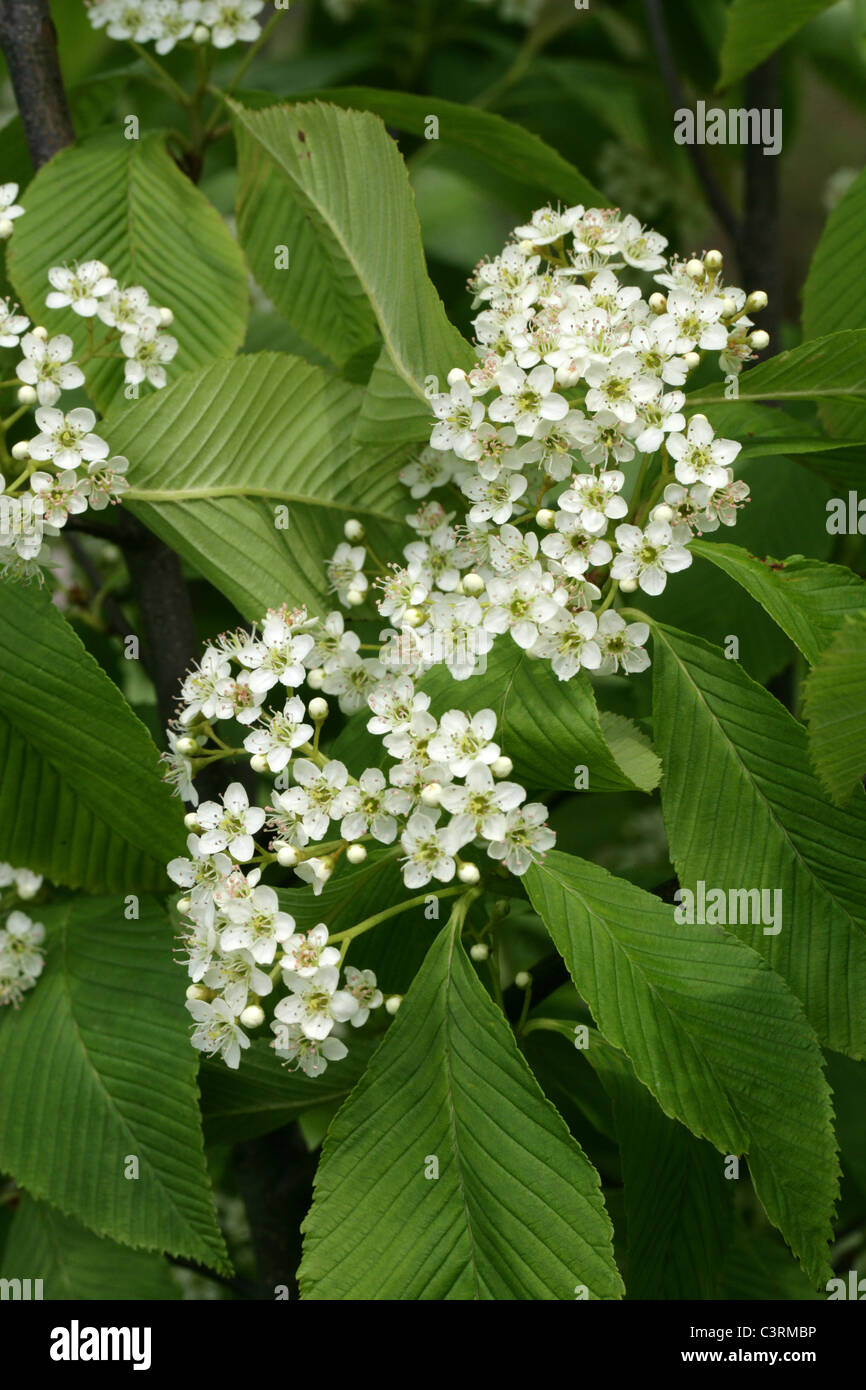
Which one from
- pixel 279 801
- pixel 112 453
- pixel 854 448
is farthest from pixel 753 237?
pixel 279 801

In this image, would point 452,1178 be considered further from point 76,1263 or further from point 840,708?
point 76,1263

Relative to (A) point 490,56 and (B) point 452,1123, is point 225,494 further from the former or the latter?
(A) point 490,56

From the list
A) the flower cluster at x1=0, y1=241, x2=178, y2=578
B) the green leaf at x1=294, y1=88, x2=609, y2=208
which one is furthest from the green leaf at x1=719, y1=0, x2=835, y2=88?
the flower cluster at x1=0, y1=241, x2=178, y2=578

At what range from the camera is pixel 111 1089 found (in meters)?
1.07

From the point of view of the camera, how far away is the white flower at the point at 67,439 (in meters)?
1.00

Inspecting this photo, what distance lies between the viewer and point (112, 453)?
1.08m

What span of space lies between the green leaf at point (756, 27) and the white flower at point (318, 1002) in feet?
3.23

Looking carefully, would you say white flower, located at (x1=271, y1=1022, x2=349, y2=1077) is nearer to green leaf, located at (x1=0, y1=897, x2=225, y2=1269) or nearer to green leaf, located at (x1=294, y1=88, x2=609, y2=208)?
green leaf, located at (x1=0, y1=897, x2=225, y2=1269)

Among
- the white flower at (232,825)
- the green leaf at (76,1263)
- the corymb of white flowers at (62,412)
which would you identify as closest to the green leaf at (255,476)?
the corymb of white flowers at (62,412)

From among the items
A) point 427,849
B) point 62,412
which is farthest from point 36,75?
point 427,849

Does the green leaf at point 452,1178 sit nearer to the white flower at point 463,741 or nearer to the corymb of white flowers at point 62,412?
the white flower at point 463,741

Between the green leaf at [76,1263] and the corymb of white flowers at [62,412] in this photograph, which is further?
the green leaf at [76,1263]

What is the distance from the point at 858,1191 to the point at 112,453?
3.74 feet

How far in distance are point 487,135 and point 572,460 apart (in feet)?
1.83
